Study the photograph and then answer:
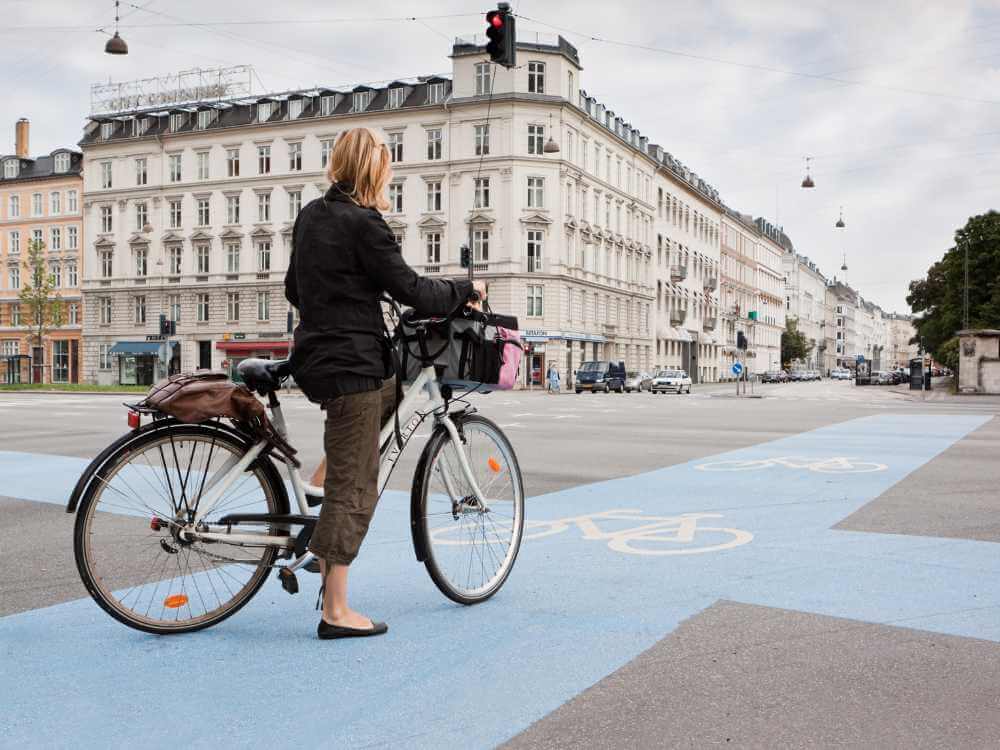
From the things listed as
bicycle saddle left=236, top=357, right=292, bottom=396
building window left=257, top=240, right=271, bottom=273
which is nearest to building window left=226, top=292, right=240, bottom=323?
building window left=257, top=240, right=271, bottom=273

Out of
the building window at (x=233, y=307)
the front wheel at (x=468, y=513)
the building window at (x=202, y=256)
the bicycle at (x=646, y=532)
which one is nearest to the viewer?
the front wheel at (x=468, y=513)

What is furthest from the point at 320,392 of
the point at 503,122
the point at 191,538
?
the point at 503,122

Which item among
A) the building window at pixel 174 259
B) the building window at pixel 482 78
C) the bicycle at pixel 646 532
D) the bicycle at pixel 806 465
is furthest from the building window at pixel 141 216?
the bicycle at pixel 646 532

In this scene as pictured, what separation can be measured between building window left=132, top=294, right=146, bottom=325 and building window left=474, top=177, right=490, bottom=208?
79.8 ft

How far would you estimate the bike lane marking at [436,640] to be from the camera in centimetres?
287

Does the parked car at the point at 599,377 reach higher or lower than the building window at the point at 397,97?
lower

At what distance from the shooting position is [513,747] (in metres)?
2.68

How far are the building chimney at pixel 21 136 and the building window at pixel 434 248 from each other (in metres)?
41.8

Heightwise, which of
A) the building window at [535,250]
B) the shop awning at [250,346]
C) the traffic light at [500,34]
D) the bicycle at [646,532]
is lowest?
the bicycle at [646,532]

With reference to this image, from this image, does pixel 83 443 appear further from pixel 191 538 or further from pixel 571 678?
pixel 571 678

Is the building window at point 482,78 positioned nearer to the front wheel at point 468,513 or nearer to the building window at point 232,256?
the building window at point 232,256

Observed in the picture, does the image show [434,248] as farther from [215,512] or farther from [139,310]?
[215,512]

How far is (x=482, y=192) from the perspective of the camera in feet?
180

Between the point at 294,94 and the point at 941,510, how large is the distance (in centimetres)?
5802
